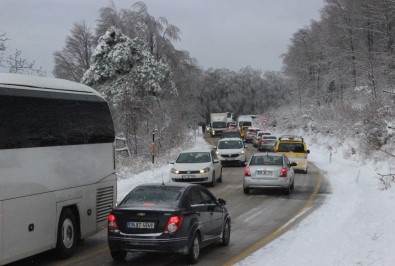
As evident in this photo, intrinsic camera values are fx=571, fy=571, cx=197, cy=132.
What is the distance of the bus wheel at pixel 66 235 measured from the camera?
10.7 m

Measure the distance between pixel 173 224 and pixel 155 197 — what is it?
886 mm

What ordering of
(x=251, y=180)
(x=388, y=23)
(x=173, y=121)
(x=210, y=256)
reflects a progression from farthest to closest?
1. (x=388, y=23)
2. (x=173, y=121)
3. (x=251, y=180)
4. (x=210, y=256)

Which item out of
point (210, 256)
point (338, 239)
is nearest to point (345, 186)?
point (338, 239)

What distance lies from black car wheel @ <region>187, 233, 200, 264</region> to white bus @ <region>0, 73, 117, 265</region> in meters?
2.47

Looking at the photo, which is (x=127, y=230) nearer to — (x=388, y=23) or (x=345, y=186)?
(x=345, y=186)

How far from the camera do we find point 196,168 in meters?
24.8

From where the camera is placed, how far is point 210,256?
36.6 feet

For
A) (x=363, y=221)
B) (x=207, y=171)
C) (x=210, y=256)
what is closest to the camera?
(x=210, y=256)

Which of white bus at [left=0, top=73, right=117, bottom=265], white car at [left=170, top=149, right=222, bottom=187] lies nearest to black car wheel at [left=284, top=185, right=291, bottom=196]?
white car at [left=170, top=149, right=222, bottom=187]

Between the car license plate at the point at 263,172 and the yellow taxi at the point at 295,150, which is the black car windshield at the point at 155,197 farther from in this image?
the yellow taxi at the point at 295,150

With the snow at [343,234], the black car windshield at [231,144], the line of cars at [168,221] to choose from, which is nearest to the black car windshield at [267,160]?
the snow at [343,234]

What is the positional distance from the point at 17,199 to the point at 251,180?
13.8 meters

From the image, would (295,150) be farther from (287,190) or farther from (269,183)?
(269,183)

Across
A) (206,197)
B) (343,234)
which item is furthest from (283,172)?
(206,197)
